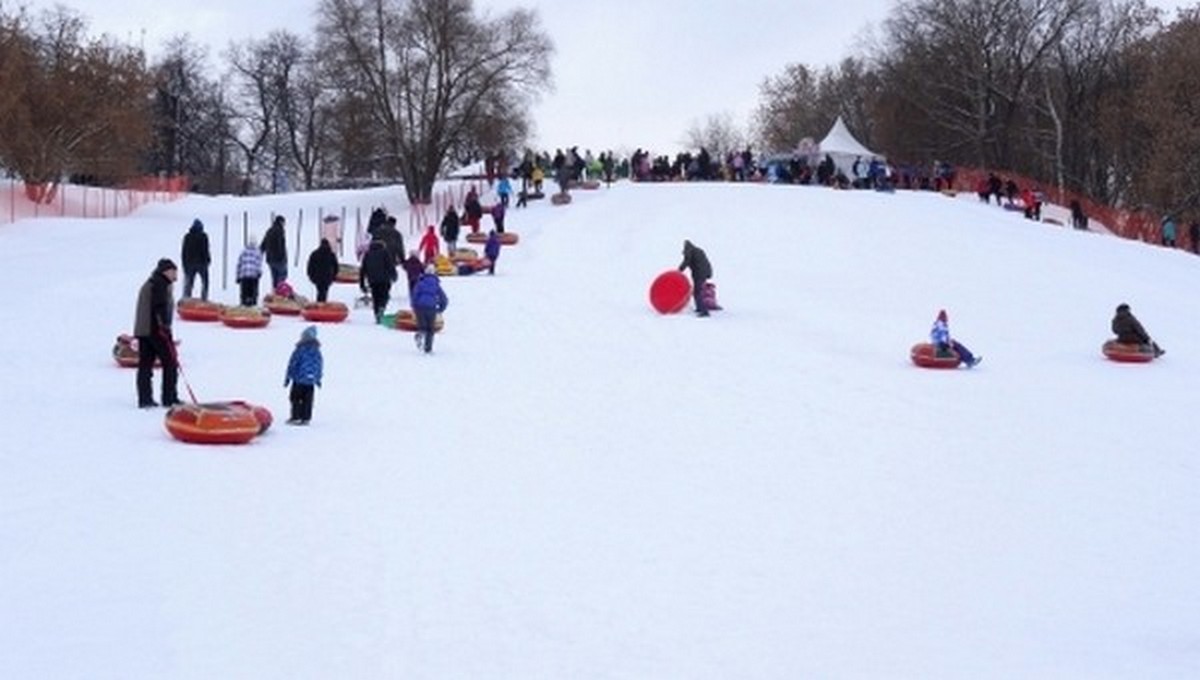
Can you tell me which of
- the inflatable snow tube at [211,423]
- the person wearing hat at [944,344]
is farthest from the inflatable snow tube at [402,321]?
the inflatable snow tube at [211,423]

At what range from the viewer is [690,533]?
43.3ft

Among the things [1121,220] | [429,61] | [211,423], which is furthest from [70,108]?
[211,423]

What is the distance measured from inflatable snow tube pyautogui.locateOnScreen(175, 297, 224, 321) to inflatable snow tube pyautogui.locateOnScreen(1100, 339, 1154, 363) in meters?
13.4

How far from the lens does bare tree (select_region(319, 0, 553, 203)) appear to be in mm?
57375

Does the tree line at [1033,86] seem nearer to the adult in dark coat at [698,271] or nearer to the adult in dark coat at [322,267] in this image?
the adult in dark coat at [698,271]

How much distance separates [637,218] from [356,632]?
35.0 meters

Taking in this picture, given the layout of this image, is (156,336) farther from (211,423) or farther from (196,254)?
(196,254)

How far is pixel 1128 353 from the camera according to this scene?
24500mm

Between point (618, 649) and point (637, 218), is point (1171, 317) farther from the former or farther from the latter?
point (618, 649)

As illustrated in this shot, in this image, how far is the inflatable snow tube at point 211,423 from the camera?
15.2 m

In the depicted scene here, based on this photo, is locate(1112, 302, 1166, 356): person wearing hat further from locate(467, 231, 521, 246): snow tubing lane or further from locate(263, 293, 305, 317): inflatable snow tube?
locate(467, 231, 521, 246): snow tubing lane

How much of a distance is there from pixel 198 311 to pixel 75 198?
31769mm

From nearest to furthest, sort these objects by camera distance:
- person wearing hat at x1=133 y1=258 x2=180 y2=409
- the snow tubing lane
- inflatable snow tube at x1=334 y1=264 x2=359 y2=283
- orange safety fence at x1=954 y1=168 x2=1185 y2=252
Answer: person wearing hat at x1=133 y1=258 x2=180 y2=409 → inflatable snow tube at x1=334 y1=264 x2=359 y2=283 → the snow tubing lane → orange safety fence at x1=954 y1=168 x2=1185 y2=252

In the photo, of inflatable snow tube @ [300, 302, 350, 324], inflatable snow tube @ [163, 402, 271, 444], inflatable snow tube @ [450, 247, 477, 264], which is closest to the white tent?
inflatable snow tube @ [450, 247, 477, 264]
